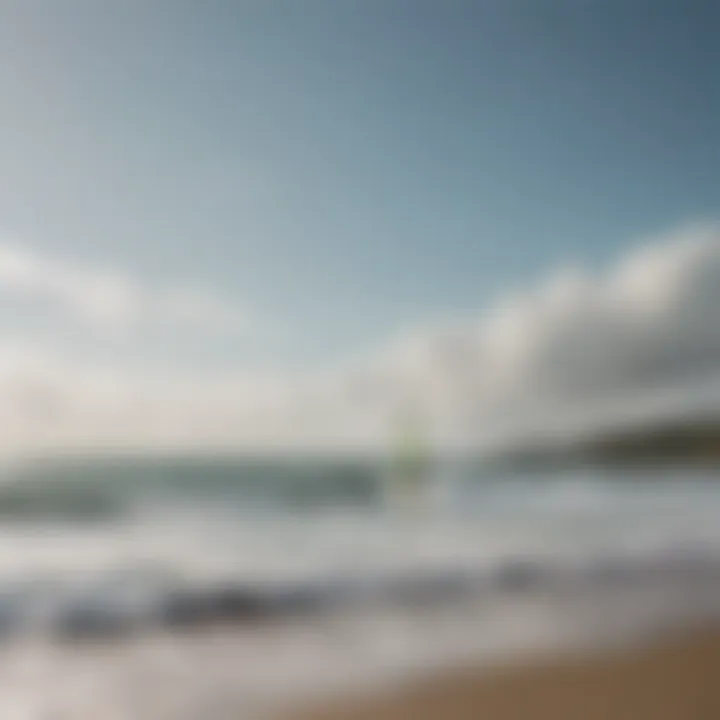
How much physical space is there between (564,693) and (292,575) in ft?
3.87

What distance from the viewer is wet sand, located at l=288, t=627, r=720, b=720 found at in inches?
80.4

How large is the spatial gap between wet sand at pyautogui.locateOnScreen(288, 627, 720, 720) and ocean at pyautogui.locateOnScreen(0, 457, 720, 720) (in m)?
0.13

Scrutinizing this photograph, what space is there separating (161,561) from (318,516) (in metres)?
1.13

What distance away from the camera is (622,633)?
2.62m

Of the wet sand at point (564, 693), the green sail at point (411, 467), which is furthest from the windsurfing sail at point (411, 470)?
the wet sand at point (564, 693)

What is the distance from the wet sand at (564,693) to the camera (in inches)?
80.4

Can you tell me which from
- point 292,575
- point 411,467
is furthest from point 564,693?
point 411,467

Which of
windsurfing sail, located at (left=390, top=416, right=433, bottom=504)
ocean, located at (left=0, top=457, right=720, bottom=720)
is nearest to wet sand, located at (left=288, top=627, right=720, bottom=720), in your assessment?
ocean, located at (left=0, top=457, right=720, bottom=720)

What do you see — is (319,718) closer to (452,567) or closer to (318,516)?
(452,567)

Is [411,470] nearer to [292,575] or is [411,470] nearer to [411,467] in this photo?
[411,467]

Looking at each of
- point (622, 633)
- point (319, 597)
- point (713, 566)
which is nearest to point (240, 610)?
point (319, 597)

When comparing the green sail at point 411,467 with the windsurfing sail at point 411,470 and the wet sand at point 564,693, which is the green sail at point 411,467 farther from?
the wet sand at point 564,693

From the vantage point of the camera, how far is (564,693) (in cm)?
216

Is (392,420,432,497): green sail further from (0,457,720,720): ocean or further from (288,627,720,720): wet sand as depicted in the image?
(288,627,720,720): wet sand
